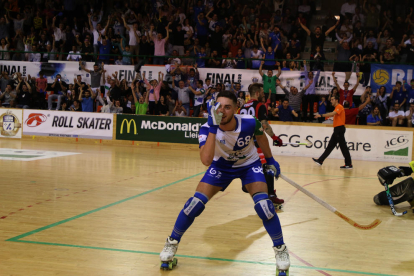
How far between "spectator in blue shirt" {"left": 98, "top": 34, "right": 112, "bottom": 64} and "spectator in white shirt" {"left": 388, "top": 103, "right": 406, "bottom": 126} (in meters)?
12.5

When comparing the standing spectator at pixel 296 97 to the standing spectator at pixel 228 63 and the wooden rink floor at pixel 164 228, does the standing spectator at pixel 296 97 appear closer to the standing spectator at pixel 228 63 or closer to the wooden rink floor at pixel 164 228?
the standing spectator at pixel 228 63

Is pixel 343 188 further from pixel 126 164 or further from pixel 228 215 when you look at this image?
pixel 126 164

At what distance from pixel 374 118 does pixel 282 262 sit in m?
14.0

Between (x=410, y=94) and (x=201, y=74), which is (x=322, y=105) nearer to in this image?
(x=410, y=94)

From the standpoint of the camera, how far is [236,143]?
4887 millimetres

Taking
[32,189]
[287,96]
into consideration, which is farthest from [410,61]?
[32,189]

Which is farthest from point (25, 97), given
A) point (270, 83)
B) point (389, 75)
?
point (389, 75)

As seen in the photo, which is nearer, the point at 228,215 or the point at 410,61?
the point at 228,215

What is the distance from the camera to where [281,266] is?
180 inches

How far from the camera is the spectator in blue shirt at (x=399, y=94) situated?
56.6 ft

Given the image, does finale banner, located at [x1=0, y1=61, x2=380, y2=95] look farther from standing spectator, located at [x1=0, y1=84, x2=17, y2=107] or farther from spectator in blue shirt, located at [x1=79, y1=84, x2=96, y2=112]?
standing spectator, located at [x1=0, y1=84, x2=17, y2=107]

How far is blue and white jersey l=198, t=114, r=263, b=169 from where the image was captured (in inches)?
192

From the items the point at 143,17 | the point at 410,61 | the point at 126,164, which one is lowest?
the point at 126,164

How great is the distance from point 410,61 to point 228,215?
13910 millimetres
